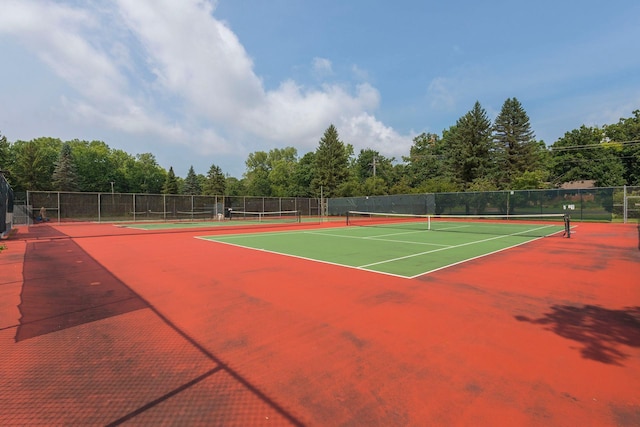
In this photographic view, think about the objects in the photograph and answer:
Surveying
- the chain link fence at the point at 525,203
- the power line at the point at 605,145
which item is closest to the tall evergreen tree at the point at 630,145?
the power line at the point at 605,145

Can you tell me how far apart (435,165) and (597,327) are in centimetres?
6772

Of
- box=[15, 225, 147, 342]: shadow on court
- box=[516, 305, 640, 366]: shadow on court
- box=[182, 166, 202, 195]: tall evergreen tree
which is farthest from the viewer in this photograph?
box=[182, 166, 202, 195]: tall evergreen tree

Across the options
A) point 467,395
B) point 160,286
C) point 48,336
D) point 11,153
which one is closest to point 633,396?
point 467,395

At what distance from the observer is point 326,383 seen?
10.4ft

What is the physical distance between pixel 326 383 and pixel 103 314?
3889 millimetres

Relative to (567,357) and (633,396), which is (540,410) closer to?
(633,396)

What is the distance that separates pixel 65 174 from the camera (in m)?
60.6

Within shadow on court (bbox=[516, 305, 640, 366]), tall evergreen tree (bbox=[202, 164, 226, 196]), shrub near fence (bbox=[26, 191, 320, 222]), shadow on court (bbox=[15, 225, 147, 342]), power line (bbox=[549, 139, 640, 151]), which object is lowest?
shadow on court (bbox=[15, 225, 147, 342])

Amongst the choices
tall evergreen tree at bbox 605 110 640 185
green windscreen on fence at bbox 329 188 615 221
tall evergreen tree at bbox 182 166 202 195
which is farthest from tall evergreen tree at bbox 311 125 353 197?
tall evergreen tree at bbox 605 110 640 185

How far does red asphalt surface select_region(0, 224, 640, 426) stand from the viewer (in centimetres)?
278

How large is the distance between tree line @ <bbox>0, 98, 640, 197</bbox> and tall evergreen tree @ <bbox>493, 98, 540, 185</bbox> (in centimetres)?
14

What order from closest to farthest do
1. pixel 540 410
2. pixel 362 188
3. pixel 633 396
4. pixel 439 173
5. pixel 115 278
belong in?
pixel 540 410, pixel 633 396, pixel 115 278, pixel 362 188, pixel 439 173

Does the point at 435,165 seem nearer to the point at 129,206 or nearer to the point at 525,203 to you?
the point at 525,203

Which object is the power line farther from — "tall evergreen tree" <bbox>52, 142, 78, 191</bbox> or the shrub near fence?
"tall evergreen tree" <bbox>52, 142, 78, 191</bbox>
